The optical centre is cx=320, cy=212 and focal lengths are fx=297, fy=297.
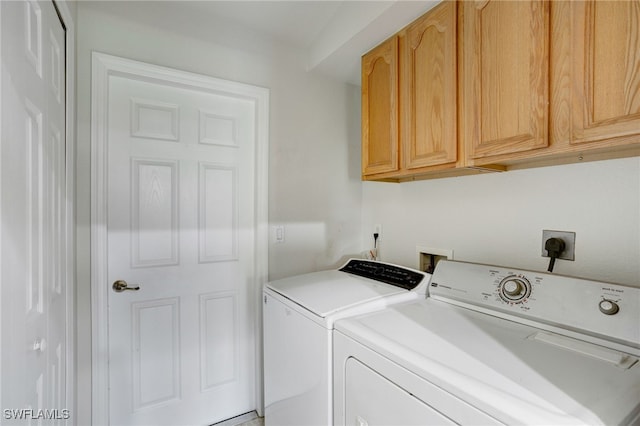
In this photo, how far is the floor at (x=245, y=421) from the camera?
1827 millimetres

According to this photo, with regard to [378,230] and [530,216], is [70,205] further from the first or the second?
[530,216]

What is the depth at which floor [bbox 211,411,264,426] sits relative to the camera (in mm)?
1827

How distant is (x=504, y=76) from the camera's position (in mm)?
1109

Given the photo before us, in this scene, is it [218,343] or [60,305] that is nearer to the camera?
[60,305]

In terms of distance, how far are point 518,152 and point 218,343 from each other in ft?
6.10

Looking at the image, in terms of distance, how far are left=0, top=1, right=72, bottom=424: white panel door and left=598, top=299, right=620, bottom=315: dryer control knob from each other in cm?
160

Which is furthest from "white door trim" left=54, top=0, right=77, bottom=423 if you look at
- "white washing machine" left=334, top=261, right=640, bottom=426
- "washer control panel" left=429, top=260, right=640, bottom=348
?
"washer control panel" left=429, top=260, right=640, bottom=348

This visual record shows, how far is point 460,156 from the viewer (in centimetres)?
128

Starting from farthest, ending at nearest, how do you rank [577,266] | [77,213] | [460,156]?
[77,213], [460,156], [577,266]

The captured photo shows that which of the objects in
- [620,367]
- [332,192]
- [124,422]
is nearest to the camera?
[620,367]

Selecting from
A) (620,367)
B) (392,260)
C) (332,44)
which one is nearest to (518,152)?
(620,367)

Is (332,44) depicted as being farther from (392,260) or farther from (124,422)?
(124,422)

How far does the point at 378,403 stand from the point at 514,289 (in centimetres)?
67

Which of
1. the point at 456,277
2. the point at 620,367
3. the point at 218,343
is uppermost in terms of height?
the point at 456,277
